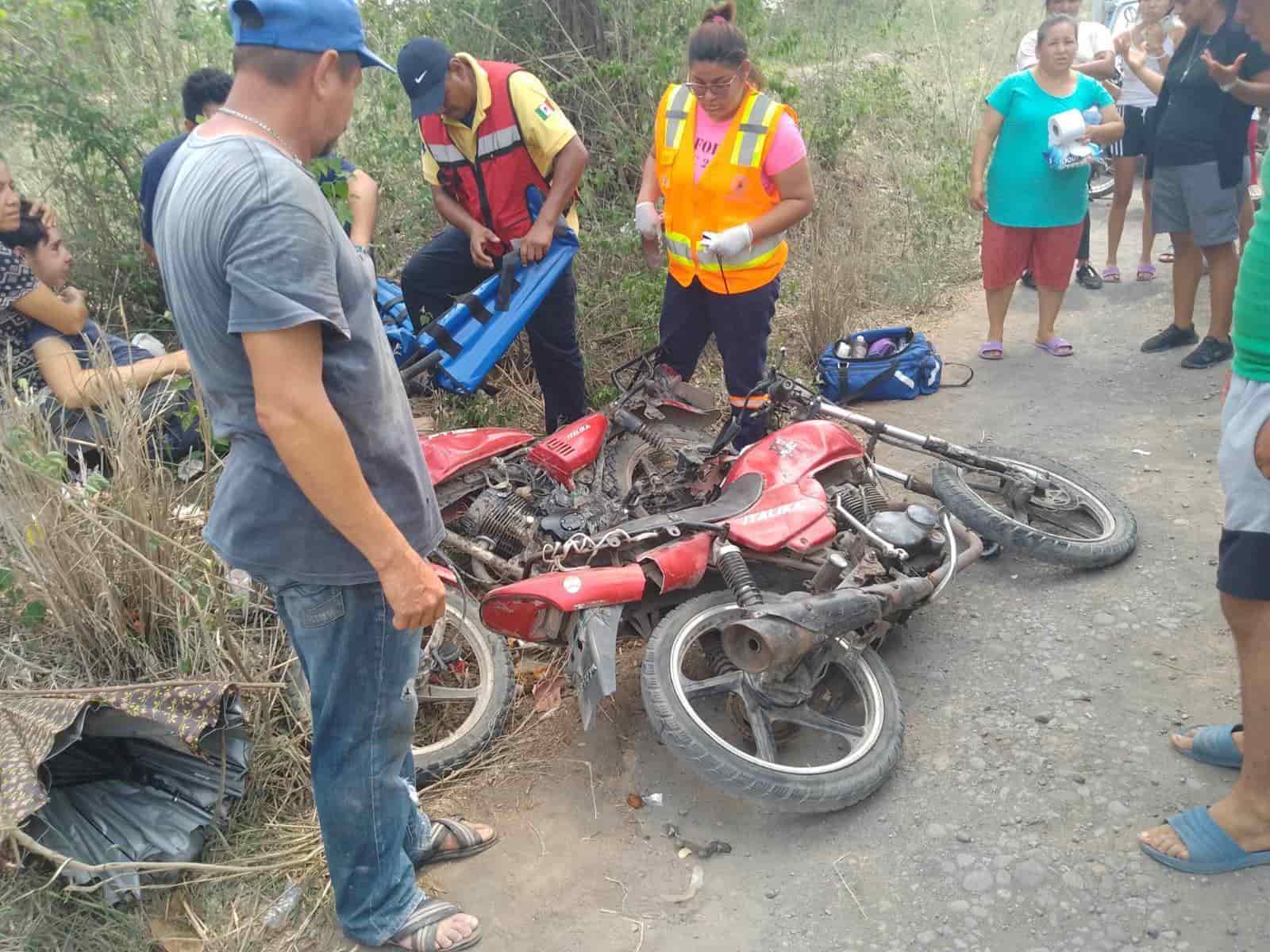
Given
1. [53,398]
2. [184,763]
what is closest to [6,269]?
[53,398]

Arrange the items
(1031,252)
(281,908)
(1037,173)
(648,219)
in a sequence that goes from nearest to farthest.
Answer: (281,908) → (648,219) → (1037,173) → (1031,252)

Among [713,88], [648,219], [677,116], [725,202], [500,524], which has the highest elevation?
[713,88]

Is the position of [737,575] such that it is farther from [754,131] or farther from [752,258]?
[754,131]

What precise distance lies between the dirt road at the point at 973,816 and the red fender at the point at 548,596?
50cm

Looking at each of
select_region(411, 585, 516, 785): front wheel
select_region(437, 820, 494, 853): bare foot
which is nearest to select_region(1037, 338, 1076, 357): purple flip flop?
select_region(411, 585, 516, 785): front wheel

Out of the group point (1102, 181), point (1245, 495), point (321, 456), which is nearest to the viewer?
point (321, 456)

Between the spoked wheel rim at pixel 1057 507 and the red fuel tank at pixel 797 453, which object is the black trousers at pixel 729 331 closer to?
the red fuel tank at pixel 797 453

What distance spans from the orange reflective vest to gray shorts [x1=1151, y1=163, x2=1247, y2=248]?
2.59 m

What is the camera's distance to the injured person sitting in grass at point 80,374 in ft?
11.1

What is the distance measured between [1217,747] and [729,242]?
2.64 metres

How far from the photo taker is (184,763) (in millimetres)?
2688

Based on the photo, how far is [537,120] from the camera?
4.30 meters

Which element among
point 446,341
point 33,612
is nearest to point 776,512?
point 446,341

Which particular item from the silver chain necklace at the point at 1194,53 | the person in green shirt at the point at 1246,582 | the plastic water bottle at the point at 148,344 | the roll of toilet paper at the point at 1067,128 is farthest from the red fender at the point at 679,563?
the silver chain necklace at the point at 1194,53
